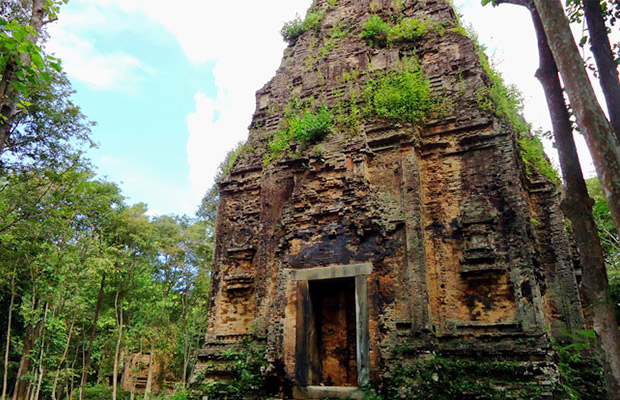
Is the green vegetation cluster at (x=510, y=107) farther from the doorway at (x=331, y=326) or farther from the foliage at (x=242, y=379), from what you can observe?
the foliage at (x=242, y=379)

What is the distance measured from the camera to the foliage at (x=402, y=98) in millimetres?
8578

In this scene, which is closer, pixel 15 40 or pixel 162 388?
pixel 15 40

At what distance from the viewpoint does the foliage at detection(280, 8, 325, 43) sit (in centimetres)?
1181

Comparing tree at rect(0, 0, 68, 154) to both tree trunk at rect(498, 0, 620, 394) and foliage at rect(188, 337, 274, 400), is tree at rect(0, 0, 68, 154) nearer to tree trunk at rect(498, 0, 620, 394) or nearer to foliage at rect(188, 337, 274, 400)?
tree trunk at rect(498, 0, 620, 394)

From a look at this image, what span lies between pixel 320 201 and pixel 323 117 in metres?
2.04

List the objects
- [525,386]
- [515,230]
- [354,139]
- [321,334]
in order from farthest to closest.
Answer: [354,139] < [321,334] < [515,230] < [525,386]

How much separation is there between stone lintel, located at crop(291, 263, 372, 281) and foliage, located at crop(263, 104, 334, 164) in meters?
2.91

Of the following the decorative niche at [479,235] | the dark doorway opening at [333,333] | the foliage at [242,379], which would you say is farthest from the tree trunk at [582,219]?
the foliage at [242,379]

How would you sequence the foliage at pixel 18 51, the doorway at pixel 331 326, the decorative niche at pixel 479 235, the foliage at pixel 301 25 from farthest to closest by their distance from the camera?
the foliage at pixel 301 25 < the doorway at pixel 331 326 < the decorative niche at pixel 479 235 < the foliage at pixel 18 51

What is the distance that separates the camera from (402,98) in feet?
28.6

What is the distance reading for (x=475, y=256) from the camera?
7.35 m

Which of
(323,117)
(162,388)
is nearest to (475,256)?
(323,117)

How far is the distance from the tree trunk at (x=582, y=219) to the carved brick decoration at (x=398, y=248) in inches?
130

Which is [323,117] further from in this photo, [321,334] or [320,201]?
[321,334]
